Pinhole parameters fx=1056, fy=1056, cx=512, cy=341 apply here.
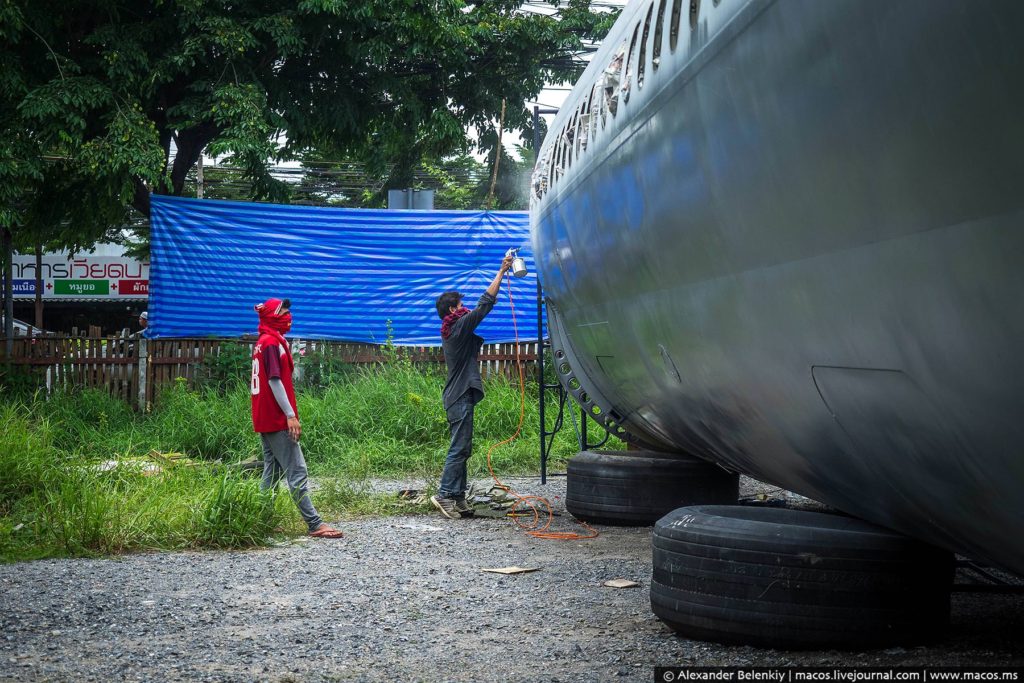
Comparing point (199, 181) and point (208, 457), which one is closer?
point (208, 457)

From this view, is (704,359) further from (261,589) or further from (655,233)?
(261,589)

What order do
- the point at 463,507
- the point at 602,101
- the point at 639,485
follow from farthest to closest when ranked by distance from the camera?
the point at 463,507
the point at 639,485
the point at 602,101

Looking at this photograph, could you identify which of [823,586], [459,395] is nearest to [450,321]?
[459,395]

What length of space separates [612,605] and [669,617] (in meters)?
1.07

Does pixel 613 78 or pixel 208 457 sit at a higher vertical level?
pixel 613 78

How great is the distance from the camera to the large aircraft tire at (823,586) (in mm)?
4000

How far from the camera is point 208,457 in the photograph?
11.4 m

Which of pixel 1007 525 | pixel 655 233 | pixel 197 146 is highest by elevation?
pixel 197 146

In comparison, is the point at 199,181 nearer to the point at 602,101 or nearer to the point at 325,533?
the point at 325,533

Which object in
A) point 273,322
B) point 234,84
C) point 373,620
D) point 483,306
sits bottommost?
point 373,620

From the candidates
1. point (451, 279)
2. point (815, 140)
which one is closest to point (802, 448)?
point (815, 140)

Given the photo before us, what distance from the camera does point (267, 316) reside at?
762cm

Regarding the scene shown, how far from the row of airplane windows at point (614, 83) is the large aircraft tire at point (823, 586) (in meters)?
1.84

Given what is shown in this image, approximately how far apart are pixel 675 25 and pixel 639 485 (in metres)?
4.95
